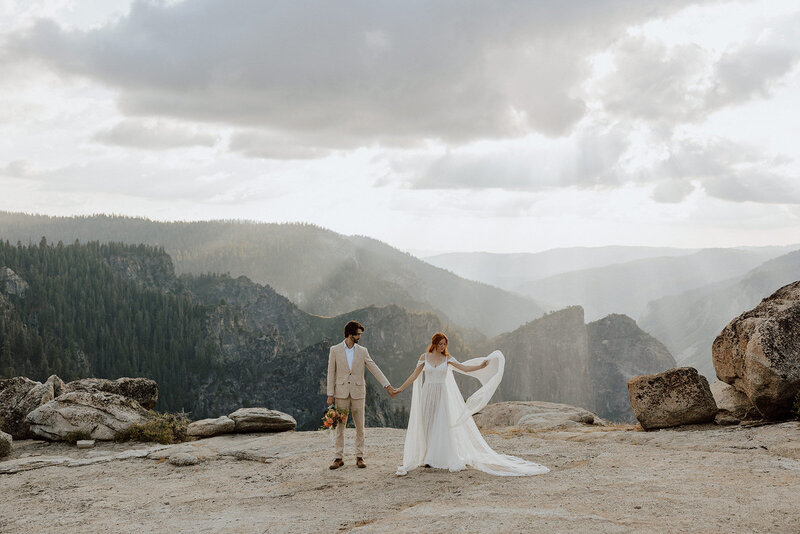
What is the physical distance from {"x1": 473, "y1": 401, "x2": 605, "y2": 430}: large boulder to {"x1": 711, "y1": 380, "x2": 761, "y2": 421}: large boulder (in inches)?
196

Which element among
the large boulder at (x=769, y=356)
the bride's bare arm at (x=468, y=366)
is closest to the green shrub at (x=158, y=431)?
the bride's bare arm at (x=468, y=366)

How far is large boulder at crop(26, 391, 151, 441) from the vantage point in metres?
19.8

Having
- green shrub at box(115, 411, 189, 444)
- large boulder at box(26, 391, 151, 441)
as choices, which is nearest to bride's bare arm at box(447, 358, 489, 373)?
green shrub at box(115, 411, 189, 444)

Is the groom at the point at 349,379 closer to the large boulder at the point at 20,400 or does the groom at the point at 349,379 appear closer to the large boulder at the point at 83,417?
the large boulder at the point at 83,417

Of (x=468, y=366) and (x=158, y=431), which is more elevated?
(x=468, y=366)

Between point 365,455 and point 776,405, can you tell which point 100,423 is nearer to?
point 365,455

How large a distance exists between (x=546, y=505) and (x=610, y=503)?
3.28 feet

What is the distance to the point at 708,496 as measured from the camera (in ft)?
32.3

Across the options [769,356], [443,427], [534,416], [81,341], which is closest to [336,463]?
[443,427]

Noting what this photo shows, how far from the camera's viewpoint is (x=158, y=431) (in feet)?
66.3

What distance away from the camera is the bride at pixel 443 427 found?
43.7 ft

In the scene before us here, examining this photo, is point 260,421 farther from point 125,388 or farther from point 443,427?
point 443,427

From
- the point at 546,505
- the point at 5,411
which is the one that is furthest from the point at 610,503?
the point at 5,411

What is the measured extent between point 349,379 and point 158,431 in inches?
374
